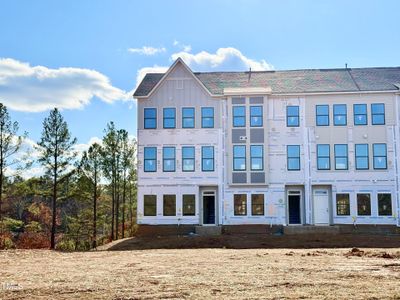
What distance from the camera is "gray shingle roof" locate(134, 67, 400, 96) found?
99.4 feet

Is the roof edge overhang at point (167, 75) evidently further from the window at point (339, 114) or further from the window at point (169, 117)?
the window at point (339, 114)

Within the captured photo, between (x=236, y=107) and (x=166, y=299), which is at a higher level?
(x=236, y=107)

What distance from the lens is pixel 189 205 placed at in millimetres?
29531

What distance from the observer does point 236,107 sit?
30.3m

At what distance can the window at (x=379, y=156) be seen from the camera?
96.1 feet

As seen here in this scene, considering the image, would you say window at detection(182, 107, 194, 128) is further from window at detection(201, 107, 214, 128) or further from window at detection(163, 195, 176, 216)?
window at detection(163, 195, 176, 216)

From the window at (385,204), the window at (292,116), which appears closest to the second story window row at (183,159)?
the window at (292,116)

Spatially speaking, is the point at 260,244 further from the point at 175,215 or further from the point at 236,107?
the point at 236,107

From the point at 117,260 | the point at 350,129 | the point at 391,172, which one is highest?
the point at 350,129

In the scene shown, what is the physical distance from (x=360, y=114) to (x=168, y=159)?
12.1 m

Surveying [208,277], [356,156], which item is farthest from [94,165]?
[208,277]

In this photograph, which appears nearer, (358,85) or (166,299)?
(166,299)

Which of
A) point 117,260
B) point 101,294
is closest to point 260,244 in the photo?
point 117,260

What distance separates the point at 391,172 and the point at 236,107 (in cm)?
1007
